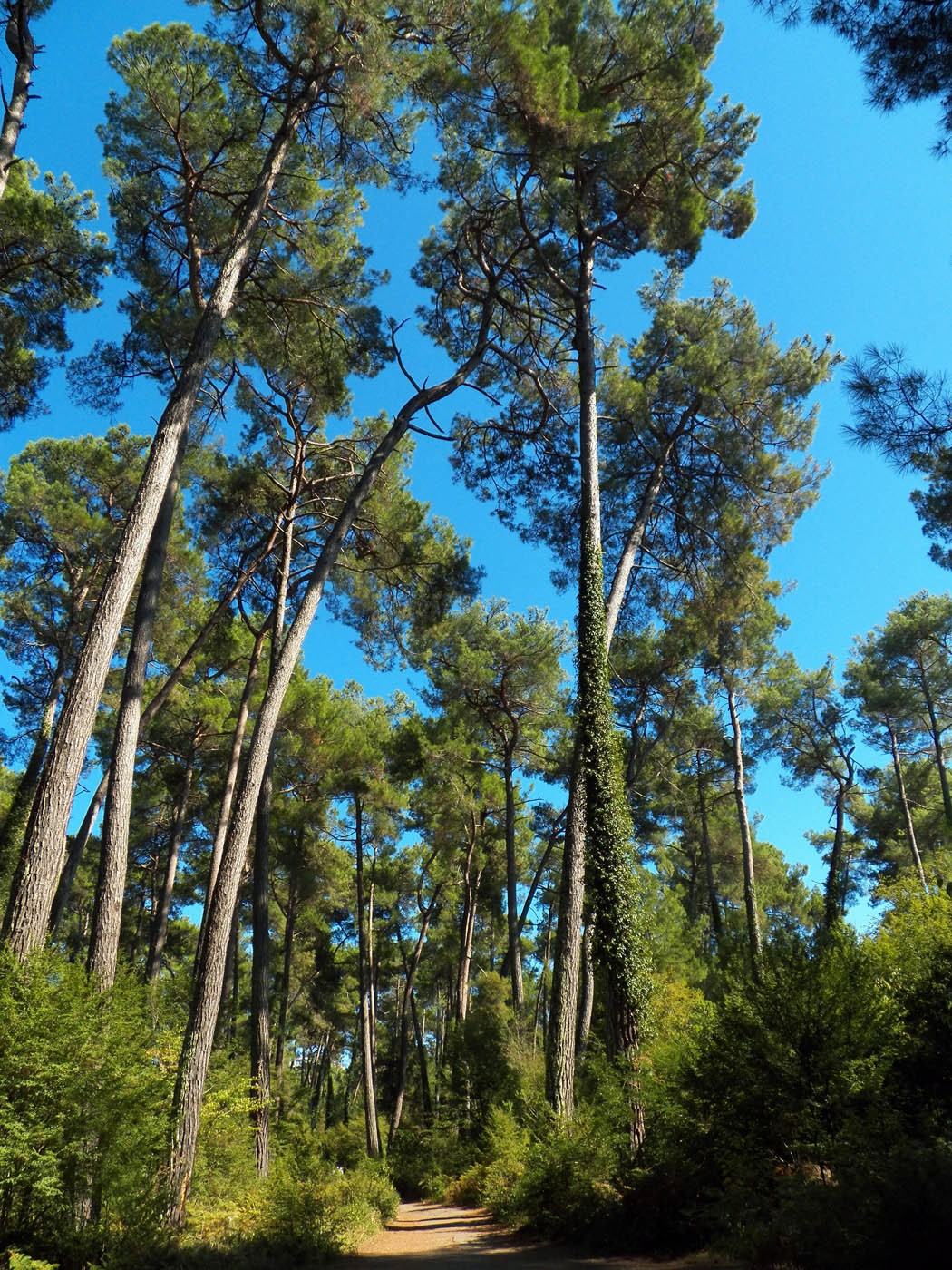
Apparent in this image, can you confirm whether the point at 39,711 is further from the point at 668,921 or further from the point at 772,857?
the point at 772,857

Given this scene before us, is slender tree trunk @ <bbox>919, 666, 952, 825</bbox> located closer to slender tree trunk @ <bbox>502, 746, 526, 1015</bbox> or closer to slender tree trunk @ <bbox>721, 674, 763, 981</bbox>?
slender tree trunk @ <bbox>721, 674, 763, 981</bbox>

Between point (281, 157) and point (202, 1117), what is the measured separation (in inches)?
400

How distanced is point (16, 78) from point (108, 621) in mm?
5327

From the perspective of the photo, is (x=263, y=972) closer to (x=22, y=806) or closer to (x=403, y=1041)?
(x=22, y=806)

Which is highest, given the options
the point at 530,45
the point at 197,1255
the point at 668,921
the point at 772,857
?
the point at 530,45

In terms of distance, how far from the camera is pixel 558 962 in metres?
8.19

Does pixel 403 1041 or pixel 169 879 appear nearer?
pixel 169 879

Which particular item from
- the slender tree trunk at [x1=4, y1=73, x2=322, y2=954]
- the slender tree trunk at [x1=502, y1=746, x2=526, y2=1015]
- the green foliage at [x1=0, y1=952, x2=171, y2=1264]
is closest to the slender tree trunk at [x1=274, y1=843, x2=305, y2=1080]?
the slender tree trunk at [x1=502, y1=746, x2=526, y2=1015]

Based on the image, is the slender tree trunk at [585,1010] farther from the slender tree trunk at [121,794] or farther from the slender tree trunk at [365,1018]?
the slender tree trunk at [121,794]

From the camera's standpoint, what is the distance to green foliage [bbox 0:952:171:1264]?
438 centimetres

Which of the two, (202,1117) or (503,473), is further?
(503,473)

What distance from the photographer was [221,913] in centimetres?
713

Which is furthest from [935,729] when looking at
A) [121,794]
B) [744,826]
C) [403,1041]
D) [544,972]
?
[121,794]

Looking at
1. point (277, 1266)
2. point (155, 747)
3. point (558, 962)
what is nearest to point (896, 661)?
point (558, 962)
